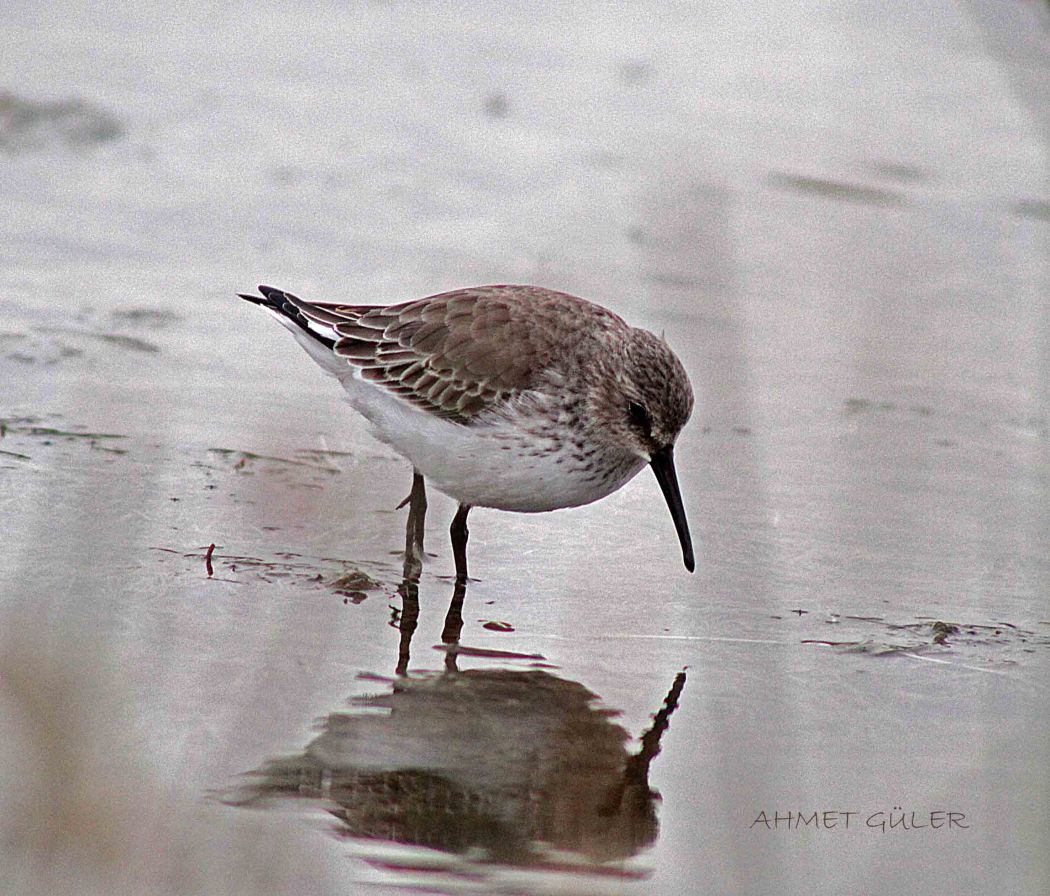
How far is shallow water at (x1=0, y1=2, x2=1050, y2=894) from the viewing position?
4137 millimetres

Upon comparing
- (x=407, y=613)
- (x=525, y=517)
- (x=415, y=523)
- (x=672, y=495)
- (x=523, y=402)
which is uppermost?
(x=523, y=402)

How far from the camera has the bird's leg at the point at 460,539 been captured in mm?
5877

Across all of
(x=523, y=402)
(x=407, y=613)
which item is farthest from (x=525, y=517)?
(x=407, y=613)

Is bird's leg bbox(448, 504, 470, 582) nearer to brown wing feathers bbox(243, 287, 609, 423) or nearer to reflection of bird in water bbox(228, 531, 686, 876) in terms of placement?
brown wing feathers bbox(243, 287, 609, 423)

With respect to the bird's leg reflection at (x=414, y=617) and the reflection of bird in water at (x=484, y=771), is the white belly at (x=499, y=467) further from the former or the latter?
the reflection of bird in water at (x=484, y=771)

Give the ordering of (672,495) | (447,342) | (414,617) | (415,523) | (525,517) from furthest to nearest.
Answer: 1. (525,517)
2. (447,342)
3. (415,523)
4. (672,495)
5. (414,617)

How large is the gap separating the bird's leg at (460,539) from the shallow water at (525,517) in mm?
159

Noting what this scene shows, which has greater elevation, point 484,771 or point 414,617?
point 484,771

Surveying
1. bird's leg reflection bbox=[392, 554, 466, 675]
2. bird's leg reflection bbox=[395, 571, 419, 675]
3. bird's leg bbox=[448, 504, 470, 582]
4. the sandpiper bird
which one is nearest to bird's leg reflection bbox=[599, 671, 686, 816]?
bird's leg reflection bbox=[392, 554, 466, 675]

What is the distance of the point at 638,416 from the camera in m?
5.86

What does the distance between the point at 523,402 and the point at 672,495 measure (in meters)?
0.63

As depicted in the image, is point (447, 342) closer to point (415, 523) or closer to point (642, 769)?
point (415, 523)

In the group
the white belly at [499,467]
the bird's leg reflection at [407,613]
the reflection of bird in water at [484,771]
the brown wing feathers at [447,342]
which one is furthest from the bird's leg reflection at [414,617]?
the brown wing feathers at [447,342]

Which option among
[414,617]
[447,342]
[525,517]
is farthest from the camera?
[525,517]
